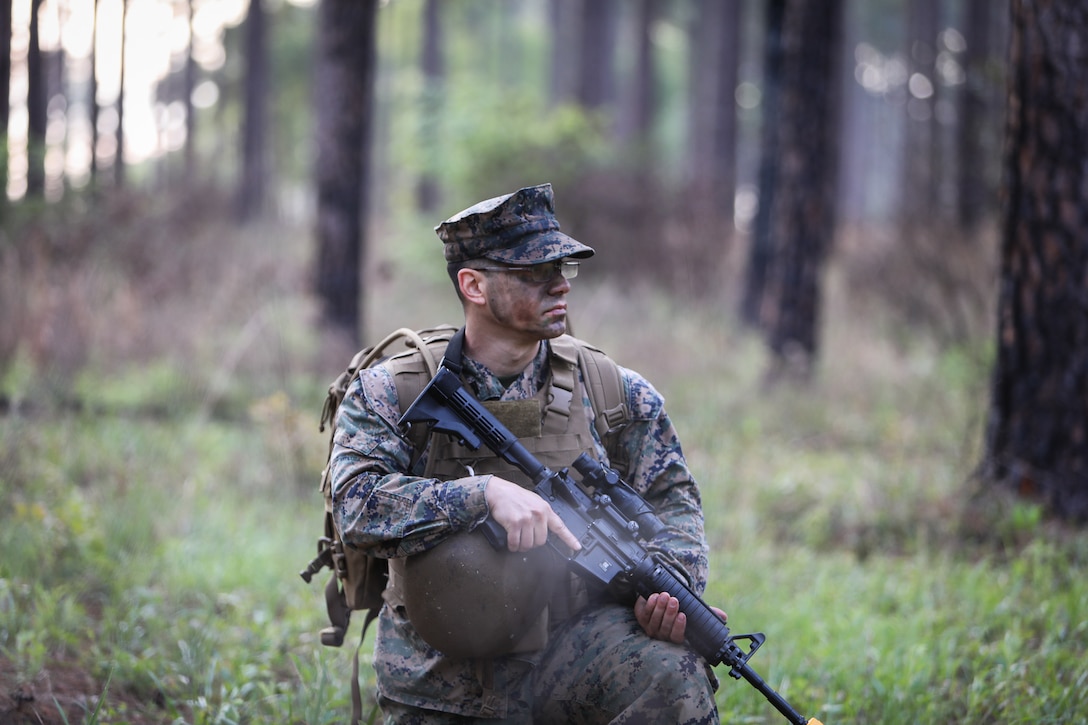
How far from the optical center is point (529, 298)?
270cm

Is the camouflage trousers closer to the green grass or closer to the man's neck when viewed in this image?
the man's neck

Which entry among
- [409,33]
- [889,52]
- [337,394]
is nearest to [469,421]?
[337,394]

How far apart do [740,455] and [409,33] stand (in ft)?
108

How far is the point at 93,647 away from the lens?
3.68 metres

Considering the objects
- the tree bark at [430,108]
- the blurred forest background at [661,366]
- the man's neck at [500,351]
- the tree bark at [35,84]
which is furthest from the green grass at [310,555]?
the tree bark at [430,108]

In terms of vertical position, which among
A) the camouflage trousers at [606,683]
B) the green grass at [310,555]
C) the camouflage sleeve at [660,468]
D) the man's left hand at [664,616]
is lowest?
the green grass at [310,555]

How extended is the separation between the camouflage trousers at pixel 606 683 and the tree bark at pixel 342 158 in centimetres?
725

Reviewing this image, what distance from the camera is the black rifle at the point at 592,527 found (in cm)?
254

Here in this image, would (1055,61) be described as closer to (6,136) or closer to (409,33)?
(6,136)

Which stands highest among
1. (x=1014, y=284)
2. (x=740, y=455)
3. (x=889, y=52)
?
(x=889, y=52)

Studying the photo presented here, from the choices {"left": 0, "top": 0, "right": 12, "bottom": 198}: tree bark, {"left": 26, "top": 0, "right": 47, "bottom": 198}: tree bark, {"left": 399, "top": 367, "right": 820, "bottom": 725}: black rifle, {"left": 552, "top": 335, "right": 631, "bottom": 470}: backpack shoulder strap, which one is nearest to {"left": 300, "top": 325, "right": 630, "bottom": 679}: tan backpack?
{"left": 552, "top": 335, "right": 631, "bottom": 470}: backpack shoulder strap

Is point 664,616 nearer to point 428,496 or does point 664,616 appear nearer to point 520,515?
point 520,515

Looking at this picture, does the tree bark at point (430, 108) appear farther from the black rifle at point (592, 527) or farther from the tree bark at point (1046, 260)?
the black rifle at point (592, 527)

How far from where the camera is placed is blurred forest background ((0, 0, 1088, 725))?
390 centimetres
